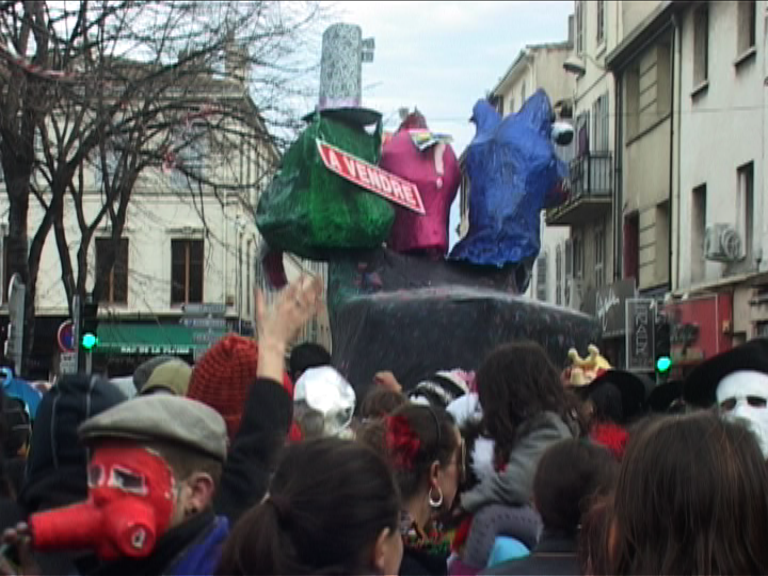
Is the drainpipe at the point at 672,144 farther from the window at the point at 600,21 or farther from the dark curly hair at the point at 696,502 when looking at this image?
the dark curly hair at the point at 696,502

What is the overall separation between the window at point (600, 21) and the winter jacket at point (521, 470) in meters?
31.3

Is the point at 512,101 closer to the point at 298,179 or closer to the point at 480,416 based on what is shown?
the point at 298,179

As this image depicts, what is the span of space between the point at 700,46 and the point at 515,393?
22600 mm

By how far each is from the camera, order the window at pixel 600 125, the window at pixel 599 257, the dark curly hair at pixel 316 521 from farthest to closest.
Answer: the window at pixel 599 257, the window at pixel 600 125, the dark curly hair at pixel 316 521

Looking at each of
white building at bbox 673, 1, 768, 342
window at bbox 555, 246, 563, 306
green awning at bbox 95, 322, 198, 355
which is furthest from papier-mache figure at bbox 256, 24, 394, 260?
green awning at bbox 95, 322, 198, 355

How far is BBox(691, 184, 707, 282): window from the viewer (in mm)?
26578

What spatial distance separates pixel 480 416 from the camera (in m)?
5.93

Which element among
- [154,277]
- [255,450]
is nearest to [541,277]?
[154,277]

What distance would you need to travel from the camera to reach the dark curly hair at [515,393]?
17.5 ft

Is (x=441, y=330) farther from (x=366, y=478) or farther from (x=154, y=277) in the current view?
(x=154, y=277)

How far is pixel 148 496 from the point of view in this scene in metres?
3.34

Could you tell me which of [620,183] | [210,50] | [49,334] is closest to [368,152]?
[210,50]

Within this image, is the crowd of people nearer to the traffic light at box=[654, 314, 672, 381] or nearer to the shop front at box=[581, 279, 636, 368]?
the traffic light at box=[654, 314, 672, 381]

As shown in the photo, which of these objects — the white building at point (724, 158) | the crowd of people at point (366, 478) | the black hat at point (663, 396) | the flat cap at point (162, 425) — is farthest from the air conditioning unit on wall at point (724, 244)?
the flat cap at point (162, 425)
